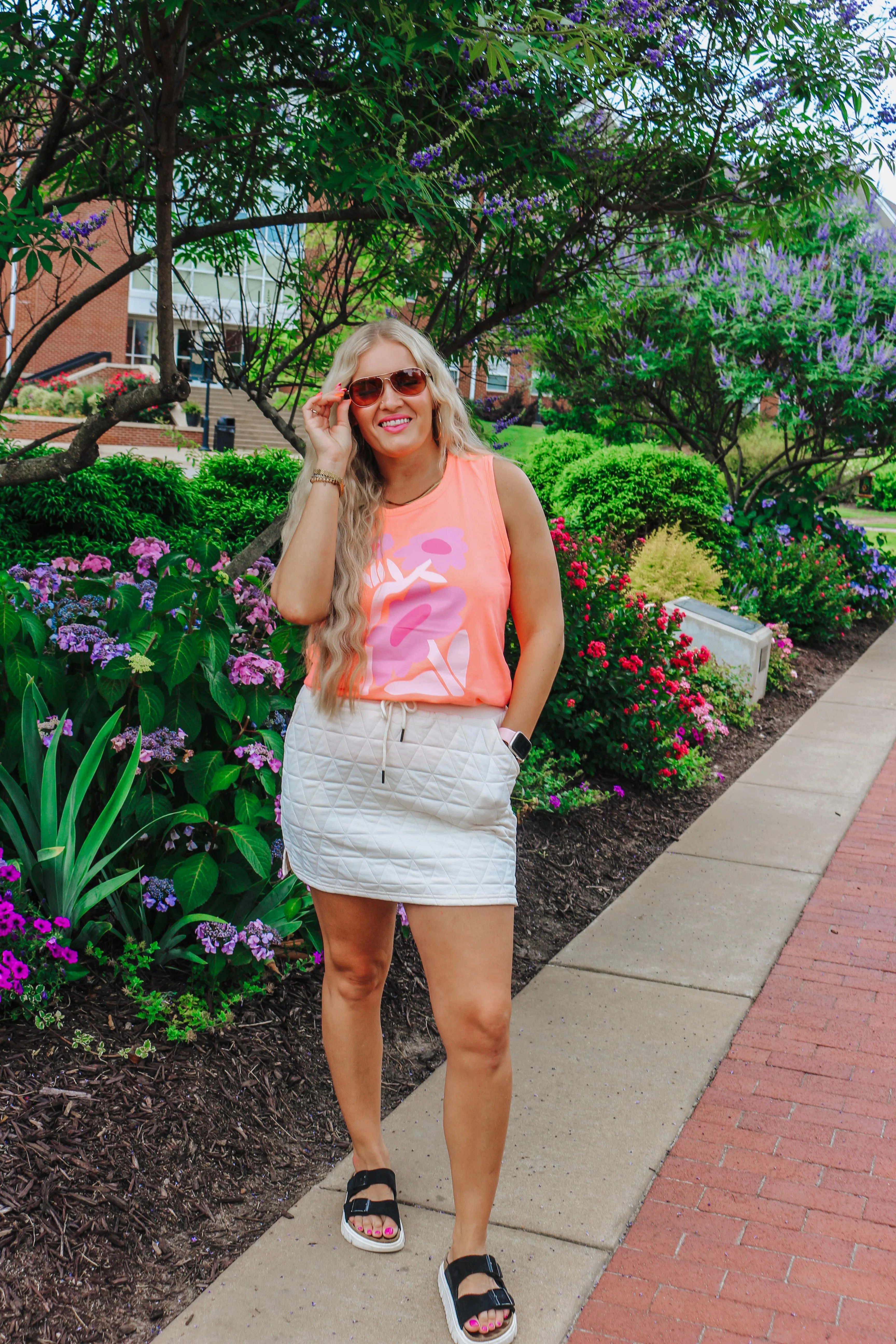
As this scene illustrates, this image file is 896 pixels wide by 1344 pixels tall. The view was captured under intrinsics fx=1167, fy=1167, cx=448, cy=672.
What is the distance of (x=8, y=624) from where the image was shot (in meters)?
3.13

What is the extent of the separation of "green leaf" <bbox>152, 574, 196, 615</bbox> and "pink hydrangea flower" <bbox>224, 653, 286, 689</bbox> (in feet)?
0.72

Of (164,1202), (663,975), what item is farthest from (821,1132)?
(164,1202)

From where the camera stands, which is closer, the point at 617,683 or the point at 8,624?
the point at 8,624

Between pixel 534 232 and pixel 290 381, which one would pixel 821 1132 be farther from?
pixel 290 381

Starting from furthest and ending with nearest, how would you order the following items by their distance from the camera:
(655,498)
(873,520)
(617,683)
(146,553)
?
(873,520) < (655,498) < (617,683) < (146,553)

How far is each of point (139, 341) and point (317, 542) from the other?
37.5 metres

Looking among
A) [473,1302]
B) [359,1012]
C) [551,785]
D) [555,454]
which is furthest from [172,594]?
[555,454]

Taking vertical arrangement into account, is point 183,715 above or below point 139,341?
below

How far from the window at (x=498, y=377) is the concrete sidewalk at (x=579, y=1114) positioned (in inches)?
106

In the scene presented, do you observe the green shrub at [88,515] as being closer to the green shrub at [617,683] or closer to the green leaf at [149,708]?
the green shrub at [617,683]

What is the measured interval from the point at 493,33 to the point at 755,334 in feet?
29.2

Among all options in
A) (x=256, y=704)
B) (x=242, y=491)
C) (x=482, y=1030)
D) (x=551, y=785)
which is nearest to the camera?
(x=482, y=1030)

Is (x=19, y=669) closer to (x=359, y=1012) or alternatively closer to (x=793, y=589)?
(x=359, y=1012)

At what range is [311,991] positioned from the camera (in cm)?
351
